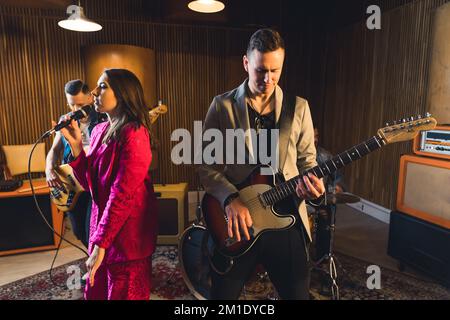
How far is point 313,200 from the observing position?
1.37 meters

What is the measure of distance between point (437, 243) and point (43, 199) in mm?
3640

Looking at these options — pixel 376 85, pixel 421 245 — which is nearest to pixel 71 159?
pixel 421 245

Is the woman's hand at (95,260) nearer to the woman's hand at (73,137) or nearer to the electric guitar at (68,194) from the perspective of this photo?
the woman's hand at (73,137)

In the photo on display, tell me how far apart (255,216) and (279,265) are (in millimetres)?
228

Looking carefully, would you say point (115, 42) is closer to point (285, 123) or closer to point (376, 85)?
point (376, 85)

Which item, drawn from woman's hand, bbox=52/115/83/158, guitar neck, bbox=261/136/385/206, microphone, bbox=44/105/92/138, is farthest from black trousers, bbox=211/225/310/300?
→ microphone, bbox=44/105/92/138

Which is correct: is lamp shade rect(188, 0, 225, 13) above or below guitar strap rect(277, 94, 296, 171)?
above

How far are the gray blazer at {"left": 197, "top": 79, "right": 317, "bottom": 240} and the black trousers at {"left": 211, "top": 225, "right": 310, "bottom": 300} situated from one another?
101 mm

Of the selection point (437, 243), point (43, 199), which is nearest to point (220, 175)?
point (437, 243)

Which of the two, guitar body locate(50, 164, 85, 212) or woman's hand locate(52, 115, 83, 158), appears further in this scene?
guitar body locate(50, 164, 85, 212)

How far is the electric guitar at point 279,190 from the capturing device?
1.36 metres

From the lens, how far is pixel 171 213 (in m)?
3.34

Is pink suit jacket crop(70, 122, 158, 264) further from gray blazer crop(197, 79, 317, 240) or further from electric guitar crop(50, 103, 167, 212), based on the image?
electric guitar crop(50, 103, 167, 212)

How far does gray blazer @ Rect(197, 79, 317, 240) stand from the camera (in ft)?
4.49
